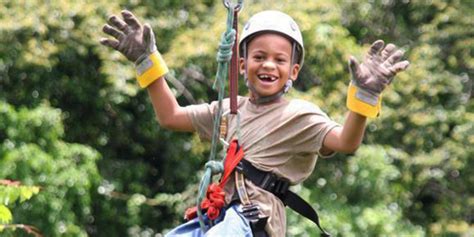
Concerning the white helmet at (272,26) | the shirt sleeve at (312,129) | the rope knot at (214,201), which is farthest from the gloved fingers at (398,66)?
the rope knot at (214,201)

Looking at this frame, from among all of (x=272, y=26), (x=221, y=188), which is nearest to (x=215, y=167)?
(x=221, y=188)

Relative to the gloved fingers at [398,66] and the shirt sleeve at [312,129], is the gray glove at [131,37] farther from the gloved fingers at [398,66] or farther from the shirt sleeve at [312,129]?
the gloved fingers at [398,66]

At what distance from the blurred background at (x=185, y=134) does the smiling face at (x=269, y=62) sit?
4.27m

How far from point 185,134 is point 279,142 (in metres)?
5.91

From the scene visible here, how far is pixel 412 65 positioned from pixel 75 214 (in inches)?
109

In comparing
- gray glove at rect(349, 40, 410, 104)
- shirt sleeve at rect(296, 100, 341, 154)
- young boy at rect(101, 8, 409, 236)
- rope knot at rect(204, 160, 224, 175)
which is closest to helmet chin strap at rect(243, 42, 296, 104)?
young boy at rect(101, 8, 409, 236)

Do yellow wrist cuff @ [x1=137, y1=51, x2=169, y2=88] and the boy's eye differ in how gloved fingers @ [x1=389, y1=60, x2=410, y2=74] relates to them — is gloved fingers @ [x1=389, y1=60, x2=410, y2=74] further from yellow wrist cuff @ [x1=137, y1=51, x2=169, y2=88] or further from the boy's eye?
yellow wrist cuff @ [x1=137, y1=51, x2=169, y2=88]

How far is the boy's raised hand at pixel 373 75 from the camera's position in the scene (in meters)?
4.31

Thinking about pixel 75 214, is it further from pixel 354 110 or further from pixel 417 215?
pixel 354 110

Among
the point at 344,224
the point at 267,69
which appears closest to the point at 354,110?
the point at 267,69

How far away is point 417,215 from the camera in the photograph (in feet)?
34.9

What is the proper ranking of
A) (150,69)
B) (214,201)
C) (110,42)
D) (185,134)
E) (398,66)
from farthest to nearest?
(185,134), (150,69), (110,42), (214,201), (398,66)

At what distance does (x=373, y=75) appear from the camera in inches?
170

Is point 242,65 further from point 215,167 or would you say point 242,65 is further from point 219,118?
point 215,167
